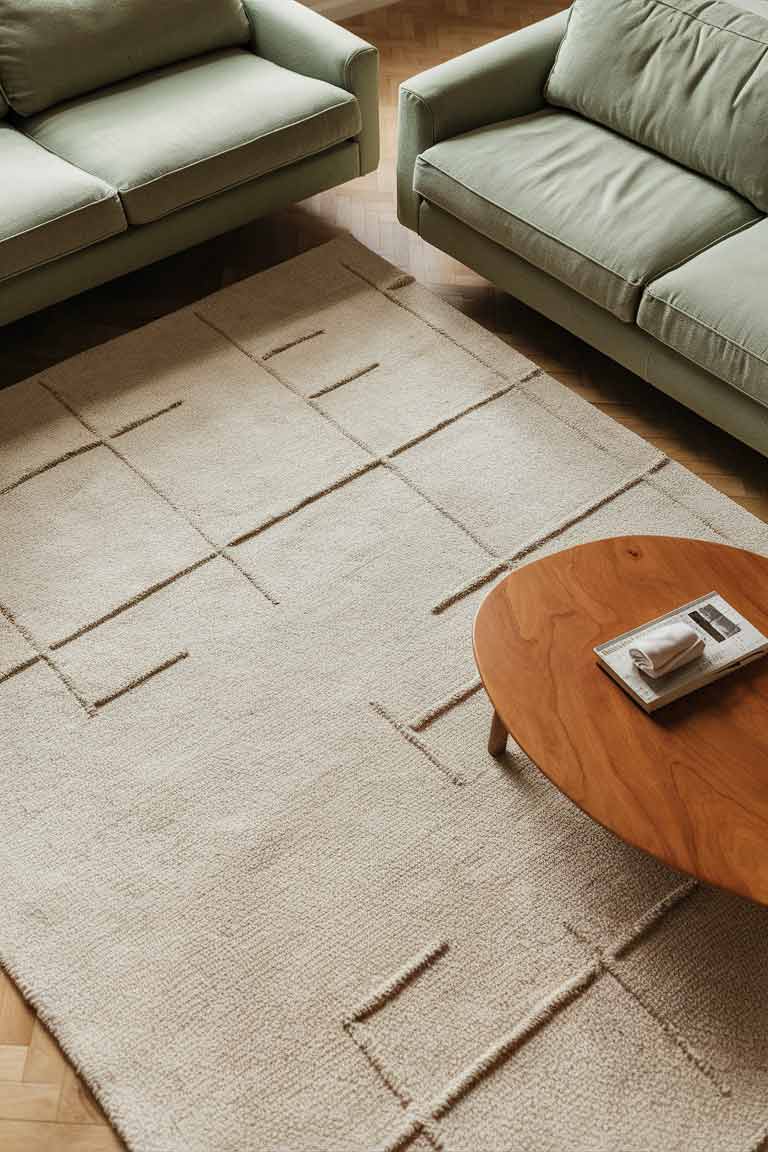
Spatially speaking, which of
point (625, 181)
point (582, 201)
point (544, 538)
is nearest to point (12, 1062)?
point (544, 538)

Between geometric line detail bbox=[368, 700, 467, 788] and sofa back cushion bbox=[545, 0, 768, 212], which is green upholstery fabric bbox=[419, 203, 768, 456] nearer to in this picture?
sofa back cushion bbox=[545, 0, 768, 212]

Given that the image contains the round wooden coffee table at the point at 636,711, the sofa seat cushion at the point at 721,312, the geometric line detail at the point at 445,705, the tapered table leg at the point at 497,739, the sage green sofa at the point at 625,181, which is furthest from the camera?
the sage green sofa at the point at 625,181

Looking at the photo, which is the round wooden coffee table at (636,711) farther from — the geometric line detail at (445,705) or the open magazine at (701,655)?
the geometric line detail at (445,705)

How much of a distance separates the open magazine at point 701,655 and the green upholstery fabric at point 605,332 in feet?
2.50

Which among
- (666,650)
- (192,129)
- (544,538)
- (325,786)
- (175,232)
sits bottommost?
(325,786)

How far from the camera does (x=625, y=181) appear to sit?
9.79ft

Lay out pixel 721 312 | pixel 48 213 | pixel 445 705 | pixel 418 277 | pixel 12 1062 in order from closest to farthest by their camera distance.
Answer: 1. pixel 12 1062
2. pixel 445 705
3. pixel 721 312
4. pixel 48 213
5. pixel 418 277

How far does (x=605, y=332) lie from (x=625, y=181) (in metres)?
0.41

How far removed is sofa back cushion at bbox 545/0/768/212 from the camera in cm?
289

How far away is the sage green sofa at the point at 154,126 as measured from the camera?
294 cm

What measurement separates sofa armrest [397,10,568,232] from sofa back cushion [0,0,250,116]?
0.72 meters

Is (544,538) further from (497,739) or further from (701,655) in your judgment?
(701,655)

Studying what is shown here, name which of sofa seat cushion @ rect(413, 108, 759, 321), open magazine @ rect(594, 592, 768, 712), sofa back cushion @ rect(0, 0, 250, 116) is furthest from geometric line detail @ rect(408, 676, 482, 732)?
sofa back cushion @ rect(0, 0, 250, 116)

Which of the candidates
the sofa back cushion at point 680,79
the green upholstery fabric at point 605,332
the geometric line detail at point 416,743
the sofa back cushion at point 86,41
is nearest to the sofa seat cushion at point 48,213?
the sofa back cushion at point 86,41
